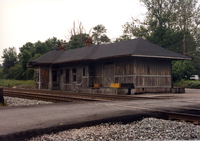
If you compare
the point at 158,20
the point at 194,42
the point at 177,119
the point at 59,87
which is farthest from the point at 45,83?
the point at 194,42

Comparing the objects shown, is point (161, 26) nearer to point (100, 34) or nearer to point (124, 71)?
point (124, 71)

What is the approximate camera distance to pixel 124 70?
66.4 ft

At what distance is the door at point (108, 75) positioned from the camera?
21.8m

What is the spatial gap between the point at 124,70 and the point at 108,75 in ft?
7.82

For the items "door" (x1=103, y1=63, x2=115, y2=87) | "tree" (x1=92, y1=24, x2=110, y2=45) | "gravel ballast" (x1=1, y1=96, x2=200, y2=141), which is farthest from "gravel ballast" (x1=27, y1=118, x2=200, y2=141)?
"tree" (x1=92, y1=24, x2=110, y2=45)

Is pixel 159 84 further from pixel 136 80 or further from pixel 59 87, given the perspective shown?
pixel 59 87

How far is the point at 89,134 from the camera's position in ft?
17.8

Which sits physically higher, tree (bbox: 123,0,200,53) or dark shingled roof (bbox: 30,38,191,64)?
tree (bbox: 123,0,200,53)

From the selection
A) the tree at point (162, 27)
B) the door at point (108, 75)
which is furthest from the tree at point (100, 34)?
the door at point (108, 75)

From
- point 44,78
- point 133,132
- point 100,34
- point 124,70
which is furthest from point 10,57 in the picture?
point 133,132

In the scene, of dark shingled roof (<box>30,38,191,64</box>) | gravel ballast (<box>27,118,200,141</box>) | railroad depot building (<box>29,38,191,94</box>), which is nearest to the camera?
gravel ballast (<box>27,118,200,141</box>)

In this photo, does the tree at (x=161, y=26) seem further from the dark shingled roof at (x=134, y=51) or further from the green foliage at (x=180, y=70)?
the dark shingled roof at (x=134, y=51)

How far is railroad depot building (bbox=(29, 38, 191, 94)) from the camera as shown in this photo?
19422 millimetres

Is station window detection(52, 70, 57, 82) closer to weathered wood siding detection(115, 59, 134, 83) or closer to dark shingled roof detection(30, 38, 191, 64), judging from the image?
dark shingled roof detection(30, 38, 191, 64)
